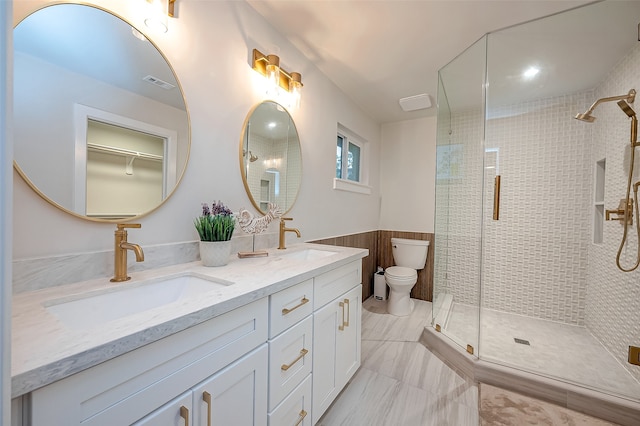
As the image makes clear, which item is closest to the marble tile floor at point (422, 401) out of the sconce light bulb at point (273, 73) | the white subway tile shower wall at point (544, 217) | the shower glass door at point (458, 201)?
the shower glass door at point (458, 201)

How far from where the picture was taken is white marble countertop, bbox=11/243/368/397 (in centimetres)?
46

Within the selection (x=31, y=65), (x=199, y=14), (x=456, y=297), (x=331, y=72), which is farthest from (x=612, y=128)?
(x=31, y=65)

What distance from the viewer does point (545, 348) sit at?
1963 millimetres

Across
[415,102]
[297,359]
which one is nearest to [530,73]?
[415,102]

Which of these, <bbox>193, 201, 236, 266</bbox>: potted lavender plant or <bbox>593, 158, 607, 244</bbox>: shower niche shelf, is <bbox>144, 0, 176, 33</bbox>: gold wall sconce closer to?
<bbox>193, 201, 236, 266</bbox>: potted lavender plant

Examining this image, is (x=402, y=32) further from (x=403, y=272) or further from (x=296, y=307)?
(x=403, y=272)

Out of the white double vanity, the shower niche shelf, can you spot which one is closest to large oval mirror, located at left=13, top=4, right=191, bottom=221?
A: the white double vanity

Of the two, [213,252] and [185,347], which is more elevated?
[213,252]

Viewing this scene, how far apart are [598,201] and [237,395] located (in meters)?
2.81

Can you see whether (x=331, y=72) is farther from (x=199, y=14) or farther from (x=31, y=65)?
(x=31, y=65)

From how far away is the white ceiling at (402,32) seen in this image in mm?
1542

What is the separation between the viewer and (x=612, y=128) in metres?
1.88

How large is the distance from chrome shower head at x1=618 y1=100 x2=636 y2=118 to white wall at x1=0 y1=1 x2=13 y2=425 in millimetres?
2765

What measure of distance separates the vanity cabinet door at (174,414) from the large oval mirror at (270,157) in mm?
1087
